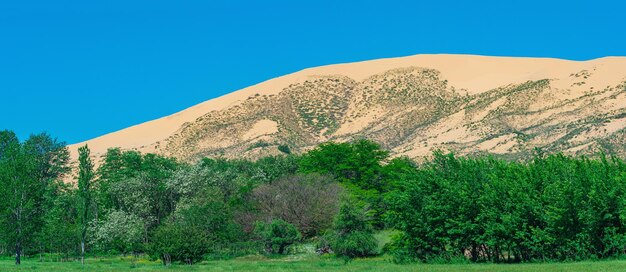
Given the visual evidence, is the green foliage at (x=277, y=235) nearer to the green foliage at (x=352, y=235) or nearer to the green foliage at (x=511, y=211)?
the green foliage at (x=352, y=235)

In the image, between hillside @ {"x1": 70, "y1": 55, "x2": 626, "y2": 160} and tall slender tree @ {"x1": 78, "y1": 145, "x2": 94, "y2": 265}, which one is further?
hillside @ {"x1": 70, "y1": 55, "x2": 626, "y2": 160}

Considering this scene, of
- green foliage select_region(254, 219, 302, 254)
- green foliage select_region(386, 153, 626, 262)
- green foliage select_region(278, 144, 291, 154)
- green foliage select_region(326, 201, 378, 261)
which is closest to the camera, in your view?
green foliage select_region(386, 153, 626, 262)

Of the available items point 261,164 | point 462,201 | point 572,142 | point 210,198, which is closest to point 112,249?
point 210,198

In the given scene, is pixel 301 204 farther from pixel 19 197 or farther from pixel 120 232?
pixel 19 197

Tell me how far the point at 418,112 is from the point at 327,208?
84868mm

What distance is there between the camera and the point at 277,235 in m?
61.2

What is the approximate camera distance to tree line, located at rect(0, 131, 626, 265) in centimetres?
4159

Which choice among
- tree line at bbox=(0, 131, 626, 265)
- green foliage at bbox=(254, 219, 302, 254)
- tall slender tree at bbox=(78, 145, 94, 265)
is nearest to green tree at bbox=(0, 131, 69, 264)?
tree line at bbox=(0, 131, 626, 265)

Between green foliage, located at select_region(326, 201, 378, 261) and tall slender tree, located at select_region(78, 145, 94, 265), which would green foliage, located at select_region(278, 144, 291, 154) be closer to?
green foliage, located at select_region(326, 201, 378, 261)

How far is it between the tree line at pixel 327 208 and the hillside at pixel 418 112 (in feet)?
121

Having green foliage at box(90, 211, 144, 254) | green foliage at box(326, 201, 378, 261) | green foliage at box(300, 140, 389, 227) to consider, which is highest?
green foliage at box(300, 140, 389, 227)

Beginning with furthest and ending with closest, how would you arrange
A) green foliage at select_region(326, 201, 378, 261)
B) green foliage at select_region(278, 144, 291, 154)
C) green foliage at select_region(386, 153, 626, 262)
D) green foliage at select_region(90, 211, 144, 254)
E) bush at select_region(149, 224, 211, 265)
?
1. green foliage at select_region(278, 144, 291, 154)
2. green foliage at select_region(90, 211, 144, 254)
3. green foliage at select_region(326, 201, 378, 261)
4. bush at select_region(149, 224, 211, 265)
5. green foliage at select_region(386, 153, 626, 262)

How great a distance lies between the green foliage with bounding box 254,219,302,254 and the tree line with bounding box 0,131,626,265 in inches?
3.5

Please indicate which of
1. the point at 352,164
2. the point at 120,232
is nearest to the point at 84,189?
the point at 120,232
